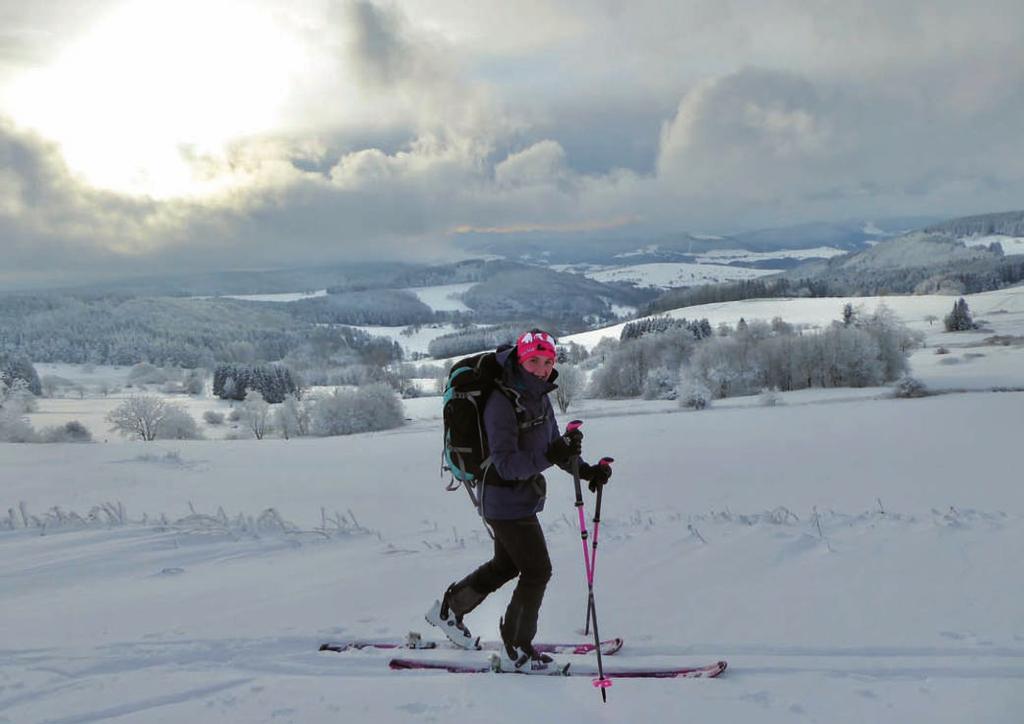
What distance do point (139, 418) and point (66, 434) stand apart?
31.9 ft

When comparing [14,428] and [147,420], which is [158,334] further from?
[14,428]

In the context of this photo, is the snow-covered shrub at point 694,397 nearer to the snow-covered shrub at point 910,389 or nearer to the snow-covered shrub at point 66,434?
the snow-covered shrub at point 910,389

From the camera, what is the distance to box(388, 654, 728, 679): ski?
402 cm

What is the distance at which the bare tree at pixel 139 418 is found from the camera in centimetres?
6003

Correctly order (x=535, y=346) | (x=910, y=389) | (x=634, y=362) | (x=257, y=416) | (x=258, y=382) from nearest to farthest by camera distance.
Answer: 1. (x=535, y=346)
2. (x=910, y=389)
3. (x=257, y=416)
4. (x=634, y=362)
5. (x=258, y=382)

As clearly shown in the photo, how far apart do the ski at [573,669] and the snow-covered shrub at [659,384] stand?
63973 mm

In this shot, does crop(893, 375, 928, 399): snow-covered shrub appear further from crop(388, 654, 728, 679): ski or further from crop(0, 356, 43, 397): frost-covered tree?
crop(0, 356, 43, 397): frost-covered tree

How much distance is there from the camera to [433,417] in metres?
65.4

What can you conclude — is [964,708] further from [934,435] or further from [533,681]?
[934,435]

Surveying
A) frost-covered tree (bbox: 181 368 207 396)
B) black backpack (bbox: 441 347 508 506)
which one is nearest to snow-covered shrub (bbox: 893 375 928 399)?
black backpack (bbox: 441 347 508 506)

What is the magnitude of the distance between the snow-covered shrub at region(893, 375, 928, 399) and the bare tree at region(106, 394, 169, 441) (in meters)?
69.6

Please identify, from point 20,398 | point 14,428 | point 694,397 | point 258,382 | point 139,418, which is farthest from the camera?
point 258,382

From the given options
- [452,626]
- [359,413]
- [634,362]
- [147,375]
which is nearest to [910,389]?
[634,362]

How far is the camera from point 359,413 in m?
61.9
